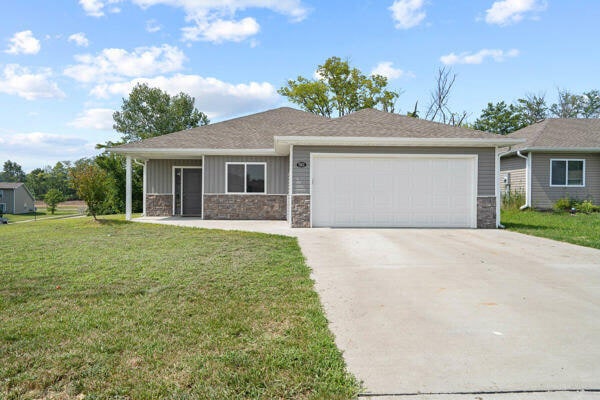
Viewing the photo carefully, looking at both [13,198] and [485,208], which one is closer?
[485,208]

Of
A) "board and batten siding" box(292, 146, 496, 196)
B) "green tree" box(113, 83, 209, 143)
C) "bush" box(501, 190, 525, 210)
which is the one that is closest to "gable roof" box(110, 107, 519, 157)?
"board and batten siding" box(292, 146, 496, 196)

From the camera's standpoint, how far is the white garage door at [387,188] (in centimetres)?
1041

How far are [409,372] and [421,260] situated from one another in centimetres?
389

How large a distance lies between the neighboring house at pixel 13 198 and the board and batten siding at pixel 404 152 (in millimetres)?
45976

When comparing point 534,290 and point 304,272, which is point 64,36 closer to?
point 304,272

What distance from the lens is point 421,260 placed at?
6.04 metres

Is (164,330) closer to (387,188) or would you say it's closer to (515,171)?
(387,188)

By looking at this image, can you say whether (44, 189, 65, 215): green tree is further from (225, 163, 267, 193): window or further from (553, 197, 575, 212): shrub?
(553, 197, 575, 212): shrub

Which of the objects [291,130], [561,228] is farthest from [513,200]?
[291,130]

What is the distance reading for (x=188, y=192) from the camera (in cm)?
1487

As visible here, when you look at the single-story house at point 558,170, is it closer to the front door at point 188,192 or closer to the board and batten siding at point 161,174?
the front door at point 188,192

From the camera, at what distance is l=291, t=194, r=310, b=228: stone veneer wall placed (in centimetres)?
1037

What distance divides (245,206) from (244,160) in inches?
65.2

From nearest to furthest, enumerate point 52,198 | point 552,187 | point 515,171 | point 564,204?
1. point 564,204
2. point 552,187
3. point 515,171
4. point 52,198
